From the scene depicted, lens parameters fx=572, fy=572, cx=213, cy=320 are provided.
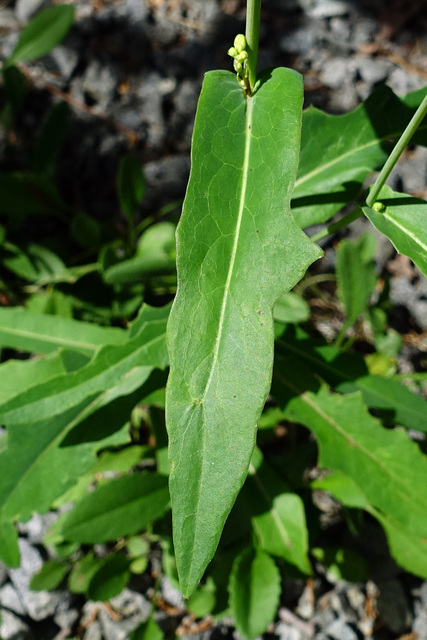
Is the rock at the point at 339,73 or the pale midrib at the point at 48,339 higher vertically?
the rock at the point at 339,73

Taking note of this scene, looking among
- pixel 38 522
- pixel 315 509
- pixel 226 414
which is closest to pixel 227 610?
pixel 315 509

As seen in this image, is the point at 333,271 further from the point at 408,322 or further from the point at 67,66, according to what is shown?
the point at 67,66

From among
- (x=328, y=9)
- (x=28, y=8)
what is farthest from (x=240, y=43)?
(x=28, y=8)

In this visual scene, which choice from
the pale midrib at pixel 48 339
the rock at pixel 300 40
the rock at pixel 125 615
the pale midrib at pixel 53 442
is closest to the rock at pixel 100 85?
the rock at pixel 300 40

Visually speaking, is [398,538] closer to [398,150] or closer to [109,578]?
[109,578]

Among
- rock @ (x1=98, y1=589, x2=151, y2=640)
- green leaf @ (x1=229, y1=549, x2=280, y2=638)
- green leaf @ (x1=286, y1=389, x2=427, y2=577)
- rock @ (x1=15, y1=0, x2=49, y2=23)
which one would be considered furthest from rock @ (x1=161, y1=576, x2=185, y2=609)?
rock @ (x1=15, y1=0, x2=49, y2=23)

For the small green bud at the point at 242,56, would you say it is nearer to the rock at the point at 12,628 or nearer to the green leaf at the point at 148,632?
the green leaf at the point at 148,632

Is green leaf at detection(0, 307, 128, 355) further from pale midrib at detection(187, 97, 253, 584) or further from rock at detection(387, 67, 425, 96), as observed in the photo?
rock at detection(387, 67, 425, 96)
